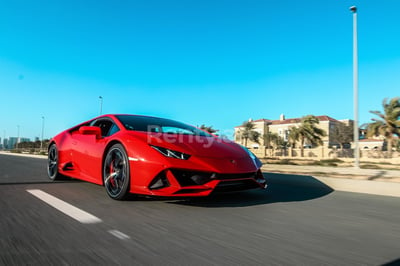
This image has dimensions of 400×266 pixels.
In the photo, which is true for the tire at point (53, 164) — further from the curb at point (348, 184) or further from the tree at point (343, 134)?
the tree at point (343, 134)

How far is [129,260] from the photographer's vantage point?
1.83 meters

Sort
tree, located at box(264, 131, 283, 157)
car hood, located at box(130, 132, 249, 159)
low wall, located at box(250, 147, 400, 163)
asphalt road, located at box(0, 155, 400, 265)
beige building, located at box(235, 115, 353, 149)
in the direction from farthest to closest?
1. beige building, located at box(235, 115, 353, 149)
2. tree, located at box(264, 131, 283, 157)
3. low wall, located at box(250, 147, 400, 163)
4. car hood, located at box(130, 132, 249, 159)
5. asphalt road, located at box(0, 155, 400, 265)

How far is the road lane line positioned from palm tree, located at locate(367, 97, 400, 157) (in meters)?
42.2

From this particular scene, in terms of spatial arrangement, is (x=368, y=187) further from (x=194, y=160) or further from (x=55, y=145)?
(x=55, y=145)

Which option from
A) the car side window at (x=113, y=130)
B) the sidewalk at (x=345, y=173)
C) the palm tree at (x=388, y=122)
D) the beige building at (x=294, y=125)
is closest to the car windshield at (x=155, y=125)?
the car side window at (x=113, y=130)

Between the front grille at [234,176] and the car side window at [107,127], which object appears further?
the car side window at [107,127]

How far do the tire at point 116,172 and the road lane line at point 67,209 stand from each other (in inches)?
22.4

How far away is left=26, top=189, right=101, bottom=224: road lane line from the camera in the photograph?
2787 millimetres

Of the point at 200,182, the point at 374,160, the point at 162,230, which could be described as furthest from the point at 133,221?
the point at 374,160

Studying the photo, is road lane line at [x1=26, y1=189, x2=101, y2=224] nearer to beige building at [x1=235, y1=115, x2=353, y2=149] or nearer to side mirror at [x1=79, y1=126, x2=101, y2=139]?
side mirror at [x1=79, y1=126, x2=101, y2=139]

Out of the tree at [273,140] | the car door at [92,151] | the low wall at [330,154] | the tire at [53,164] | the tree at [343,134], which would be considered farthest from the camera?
the tree at [343,134]

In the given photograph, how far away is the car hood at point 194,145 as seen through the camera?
140 inches

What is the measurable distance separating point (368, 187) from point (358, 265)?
4251 millimetres

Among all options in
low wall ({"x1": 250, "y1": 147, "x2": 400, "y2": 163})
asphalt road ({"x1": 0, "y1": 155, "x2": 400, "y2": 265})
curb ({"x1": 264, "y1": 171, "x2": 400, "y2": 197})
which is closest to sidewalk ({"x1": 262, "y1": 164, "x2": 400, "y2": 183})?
curb ({"x1": 264, "y1": 171, "x2": 400, "y2": 197})
